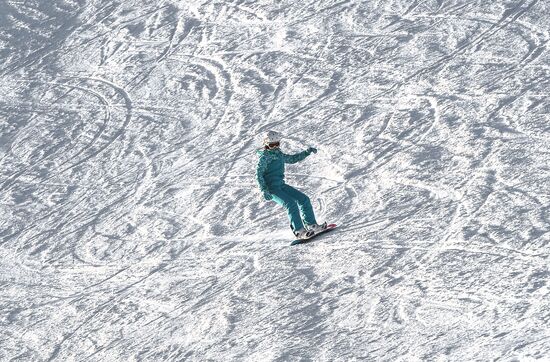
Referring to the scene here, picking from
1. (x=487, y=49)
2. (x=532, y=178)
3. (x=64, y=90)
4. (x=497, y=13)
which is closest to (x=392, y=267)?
(x=532, y=178)

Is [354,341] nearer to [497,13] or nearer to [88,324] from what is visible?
[88,324]

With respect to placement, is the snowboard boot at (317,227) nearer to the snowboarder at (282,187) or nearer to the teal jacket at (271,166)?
the snowboarder at (282,187)

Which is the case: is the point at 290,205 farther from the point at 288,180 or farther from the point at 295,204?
the point at 288,180

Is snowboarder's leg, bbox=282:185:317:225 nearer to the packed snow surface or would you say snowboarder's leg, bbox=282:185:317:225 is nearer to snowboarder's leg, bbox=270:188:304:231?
snowboarder's leg, bbox=270:188:304:231

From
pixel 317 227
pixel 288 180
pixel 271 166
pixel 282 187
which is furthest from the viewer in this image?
pixel 288 180

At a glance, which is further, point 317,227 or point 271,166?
point 317,227

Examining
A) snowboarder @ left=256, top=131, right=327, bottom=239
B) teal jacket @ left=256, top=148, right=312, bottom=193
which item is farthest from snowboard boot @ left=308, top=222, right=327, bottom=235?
teal jacket @ left=256, top=148, right=312, bottom=193

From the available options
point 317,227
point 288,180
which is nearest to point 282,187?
point 317,227
